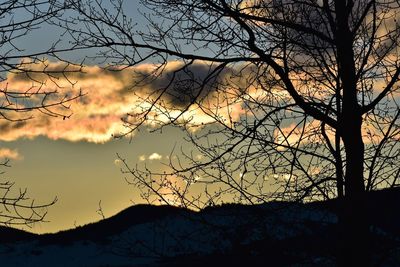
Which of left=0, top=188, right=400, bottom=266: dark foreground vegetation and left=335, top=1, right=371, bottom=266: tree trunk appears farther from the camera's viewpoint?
left=0, top=188, right=400, bottom=266: dark foreground vegetation

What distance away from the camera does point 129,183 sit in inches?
376

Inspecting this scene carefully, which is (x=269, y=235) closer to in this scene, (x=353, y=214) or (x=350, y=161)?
(x=353, y=214)

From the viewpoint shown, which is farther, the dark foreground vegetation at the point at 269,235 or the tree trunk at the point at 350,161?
the dark foreground vegetation at the point at 269,235

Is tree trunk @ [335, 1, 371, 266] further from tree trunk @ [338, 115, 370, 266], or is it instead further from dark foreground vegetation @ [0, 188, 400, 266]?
dark foreground vegetation @ [0, 188, 400, 266]

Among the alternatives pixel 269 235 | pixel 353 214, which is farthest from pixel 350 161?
pixel 269 235

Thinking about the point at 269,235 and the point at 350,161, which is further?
the point at 269,235

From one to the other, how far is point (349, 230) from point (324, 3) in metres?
3.03

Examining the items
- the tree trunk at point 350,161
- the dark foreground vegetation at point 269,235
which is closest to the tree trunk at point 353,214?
the tree trunk at point 350,161

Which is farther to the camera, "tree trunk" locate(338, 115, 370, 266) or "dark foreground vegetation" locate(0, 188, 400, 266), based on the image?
"dark foreground vegetation" locate(0, 188, 400, 266)

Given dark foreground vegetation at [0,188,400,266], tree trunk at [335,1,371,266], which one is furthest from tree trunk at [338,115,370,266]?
dark foreground vegetation at [0,188,400,266]

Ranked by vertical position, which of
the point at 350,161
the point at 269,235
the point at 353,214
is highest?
the point at 350,161

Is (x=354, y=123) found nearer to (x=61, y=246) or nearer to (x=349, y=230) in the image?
(x=349, y=230)

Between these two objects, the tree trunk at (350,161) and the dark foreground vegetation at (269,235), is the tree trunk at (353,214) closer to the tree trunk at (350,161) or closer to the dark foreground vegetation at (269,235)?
the tree trunk at (350,161)

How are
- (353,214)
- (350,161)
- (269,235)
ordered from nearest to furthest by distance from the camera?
1. (353,214)
2. (350,161)
3. (269,235)
